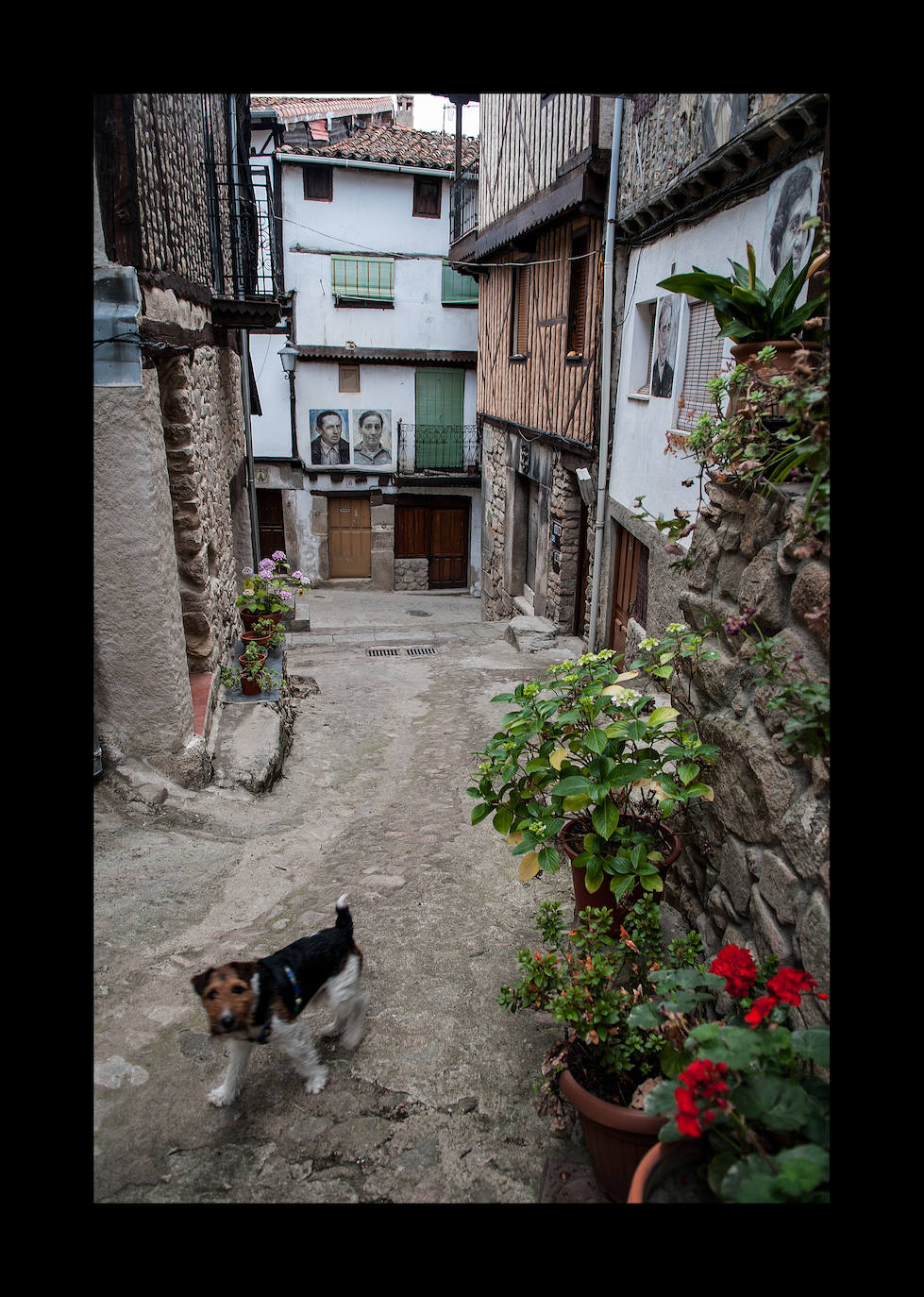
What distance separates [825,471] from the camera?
2105 mm

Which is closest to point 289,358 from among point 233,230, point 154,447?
point 233,230

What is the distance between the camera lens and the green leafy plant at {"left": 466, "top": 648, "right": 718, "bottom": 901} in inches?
105

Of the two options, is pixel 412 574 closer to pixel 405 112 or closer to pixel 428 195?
pixel 428 195

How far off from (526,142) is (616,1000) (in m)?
10.2

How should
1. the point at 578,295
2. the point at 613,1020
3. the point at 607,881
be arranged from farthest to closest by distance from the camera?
the point at 578,295
the point at 607,881
the point at 613,1020

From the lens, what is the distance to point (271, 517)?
18406 millimetres

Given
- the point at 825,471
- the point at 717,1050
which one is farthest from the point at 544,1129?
the point at 825,471

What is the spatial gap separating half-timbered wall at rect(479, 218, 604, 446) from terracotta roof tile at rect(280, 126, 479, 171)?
517 cm

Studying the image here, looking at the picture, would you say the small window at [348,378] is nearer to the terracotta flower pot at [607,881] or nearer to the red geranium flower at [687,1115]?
the terracotta flower pot at [607,881]

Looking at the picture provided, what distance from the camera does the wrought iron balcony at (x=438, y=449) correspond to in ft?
59.9

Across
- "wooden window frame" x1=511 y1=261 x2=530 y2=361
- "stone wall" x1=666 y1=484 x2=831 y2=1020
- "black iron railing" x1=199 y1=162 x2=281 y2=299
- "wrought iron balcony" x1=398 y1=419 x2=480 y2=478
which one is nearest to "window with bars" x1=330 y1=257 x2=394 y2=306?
"wrought iron balcony" x1=398 y1=419 x2=480 y2=478
